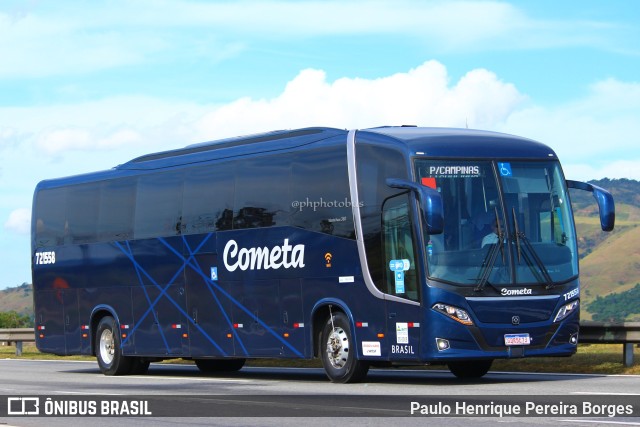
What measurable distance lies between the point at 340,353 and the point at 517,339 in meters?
2.99

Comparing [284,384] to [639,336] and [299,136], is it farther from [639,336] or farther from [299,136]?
[639,336]

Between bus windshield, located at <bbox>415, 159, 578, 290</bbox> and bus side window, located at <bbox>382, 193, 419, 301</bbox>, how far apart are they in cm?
41

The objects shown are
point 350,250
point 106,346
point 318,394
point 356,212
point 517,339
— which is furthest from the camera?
point 106,346

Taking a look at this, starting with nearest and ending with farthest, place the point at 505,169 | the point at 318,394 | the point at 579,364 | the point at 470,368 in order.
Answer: the point at 318,394 → the point at 505,169 → the point at 470,368 → the point at 579,364

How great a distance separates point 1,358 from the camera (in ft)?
125

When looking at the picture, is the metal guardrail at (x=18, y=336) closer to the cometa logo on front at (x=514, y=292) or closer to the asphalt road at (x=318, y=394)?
the asphalt road at (x=318, y=394)

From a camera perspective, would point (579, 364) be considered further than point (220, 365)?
No

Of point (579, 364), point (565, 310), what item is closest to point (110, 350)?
Answer: point (579, 364)

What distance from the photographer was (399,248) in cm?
1862

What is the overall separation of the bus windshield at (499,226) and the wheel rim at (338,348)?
2.36 metres

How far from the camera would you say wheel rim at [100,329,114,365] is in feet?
86.1

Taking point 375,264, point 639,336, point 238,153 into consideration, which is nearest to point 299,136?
point 238,153

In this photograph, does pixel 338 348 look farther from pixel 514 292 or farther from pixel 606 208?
pixel 606 208

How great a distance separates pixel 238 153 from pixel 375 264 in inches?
180
